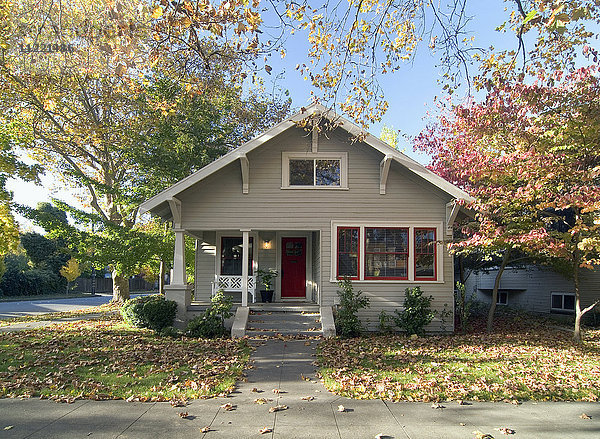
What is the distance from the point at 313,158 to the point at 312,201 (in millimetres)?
1311

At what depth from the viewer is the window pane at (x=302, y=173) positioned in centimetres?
1336

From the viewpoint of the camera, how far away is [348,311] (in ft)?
39.2

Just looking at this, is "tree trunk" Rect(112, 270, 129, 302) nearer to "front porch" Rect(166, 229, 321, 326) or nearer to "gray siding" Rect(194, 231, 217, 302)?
"gray siding" Rect(194, 231, 217, 302)

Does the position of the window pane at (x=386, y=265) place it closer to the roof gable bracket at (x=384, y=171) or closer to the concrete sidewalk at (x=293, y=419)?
the roof gable bracket at (x=384, y=171)

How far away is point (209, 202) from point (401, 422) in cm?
922

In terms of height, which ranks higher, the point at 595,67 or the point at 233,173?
the point at 595,67

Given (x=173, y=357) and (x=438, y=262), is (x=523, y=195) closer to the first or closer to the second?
(x=438, y=262)

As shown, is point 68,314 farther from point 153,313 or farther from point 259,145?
point 259,145

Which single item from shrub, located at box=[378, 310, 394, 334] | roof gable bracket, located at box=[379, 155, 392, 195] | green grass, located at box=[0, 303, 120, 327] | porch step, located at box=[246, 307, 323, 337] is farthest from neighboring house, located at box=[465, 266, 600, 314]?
green grass, located at box=[0, 303, 120, 327]

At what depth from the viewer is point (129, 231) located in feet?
55.6

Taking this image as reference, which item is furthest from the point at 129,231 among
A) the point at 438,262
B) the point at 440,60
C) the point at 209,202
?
the point at 440,60

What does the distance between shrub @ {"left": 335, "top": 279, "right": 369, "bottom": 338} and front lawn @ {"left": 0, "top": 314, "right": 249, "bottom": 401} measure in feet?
9.46

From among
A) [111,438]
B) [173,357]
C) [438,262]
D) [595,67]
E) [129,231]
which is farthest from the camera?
[129,231]

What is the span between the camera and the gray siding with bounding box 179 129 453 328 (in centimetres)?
1310
